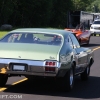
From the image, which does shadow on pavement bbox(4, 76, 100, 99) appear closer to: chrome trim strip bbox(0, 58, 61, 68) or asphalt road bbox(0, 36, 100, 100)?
asphalt road bbox(0, 36, 100, 100)

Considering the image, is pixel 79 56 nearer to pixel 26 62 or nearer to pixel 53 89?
pixel 53 89

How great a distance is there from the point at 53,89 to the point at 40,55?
1263 mm

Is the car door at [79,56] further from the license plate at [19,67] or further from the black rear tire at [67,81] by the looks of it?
the license plate at [19,67]

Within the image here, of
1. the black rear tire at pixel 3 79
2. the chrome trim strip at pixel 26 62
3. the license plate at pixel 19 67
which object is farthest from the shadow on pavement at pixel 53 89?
the chrome trim strip at pixel 26 62

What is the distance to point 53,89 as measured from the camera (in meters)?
10.2

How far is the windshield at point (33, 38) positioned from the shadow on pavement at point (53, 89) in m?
1.13

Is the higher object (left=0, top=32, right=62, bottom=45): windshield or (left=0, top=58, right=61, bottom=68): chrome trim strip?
(left=0, top=32, right=62, bottom=45): windshield

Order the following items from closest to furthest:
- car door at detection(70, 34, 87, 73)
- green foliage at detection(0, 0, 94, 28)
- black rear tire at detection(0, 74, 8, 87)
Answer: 1. black rear tire at detection(0, 74, 8, 87)
2. car door at detection(70, 34, 87, 73)
3. green foliage at detection(0, 0, 94, 28)

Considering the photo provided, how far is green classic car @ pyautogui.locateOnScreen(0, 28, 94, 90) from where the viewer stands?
922 centimetres

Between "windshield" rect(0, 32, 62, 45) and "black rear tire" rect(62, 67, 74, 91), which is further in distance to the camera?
"windshield" rect(0, 32, 62, 45)

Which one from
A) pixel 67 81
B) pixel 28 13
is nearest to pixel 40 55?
pixel 67 81

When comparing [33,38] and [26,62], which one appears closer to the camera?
[26,62]

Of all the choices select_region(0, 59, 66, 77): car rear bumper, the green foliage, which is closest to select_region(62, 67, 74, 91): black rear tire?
select_region(0, 59, 66, 77): car rear bumper

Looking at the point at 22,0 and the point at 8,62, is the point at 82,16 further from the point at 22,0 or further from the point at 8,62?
the point at 8,62
